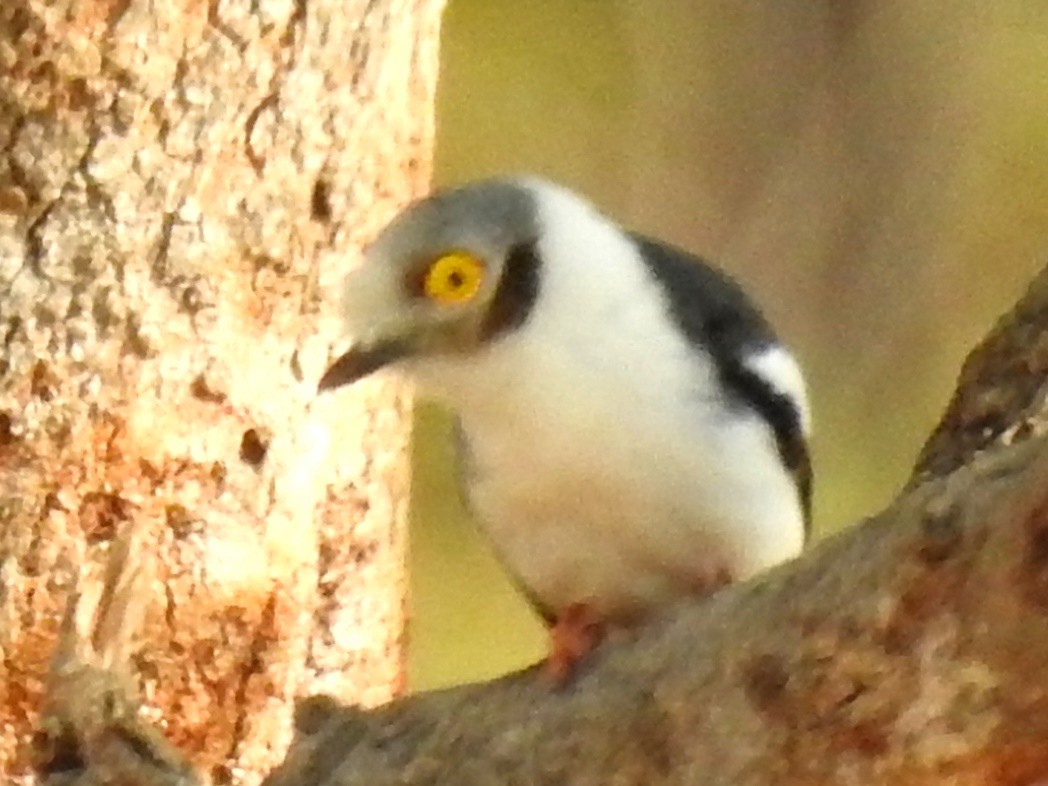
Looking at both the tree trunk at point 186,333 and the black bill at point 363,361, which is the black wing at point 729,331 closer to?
the black bill at point 363,361

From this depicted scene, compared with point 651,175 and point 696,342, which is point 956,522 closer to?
point 696,342

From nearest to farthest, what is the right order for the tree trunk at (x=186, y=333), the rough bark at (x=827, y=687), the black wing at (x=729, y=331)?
the rough bark at (x=827, y=687) < the black wing at (x=729, y=331) < the tree trunk at (x=186, y=333)

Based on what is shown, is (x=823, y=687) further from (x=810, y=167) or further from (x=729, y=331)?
(x=810, y=167)

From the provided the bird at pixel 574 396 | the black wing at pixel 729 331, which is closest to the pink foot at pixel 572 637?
the bird at pixel 574 396

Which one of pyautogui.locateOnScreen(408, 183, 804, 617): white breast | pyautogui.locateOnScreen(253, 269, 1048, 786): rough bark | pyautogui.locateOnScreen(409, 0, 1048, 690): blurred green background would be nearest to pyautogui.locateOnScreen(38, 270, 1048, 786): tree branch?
pyautogui.locateOnScreen(253, 269, 1048, 786): rough bark

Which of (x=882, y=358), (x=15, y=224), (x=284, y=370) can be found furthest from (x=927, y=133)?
(x=15, y=224)
